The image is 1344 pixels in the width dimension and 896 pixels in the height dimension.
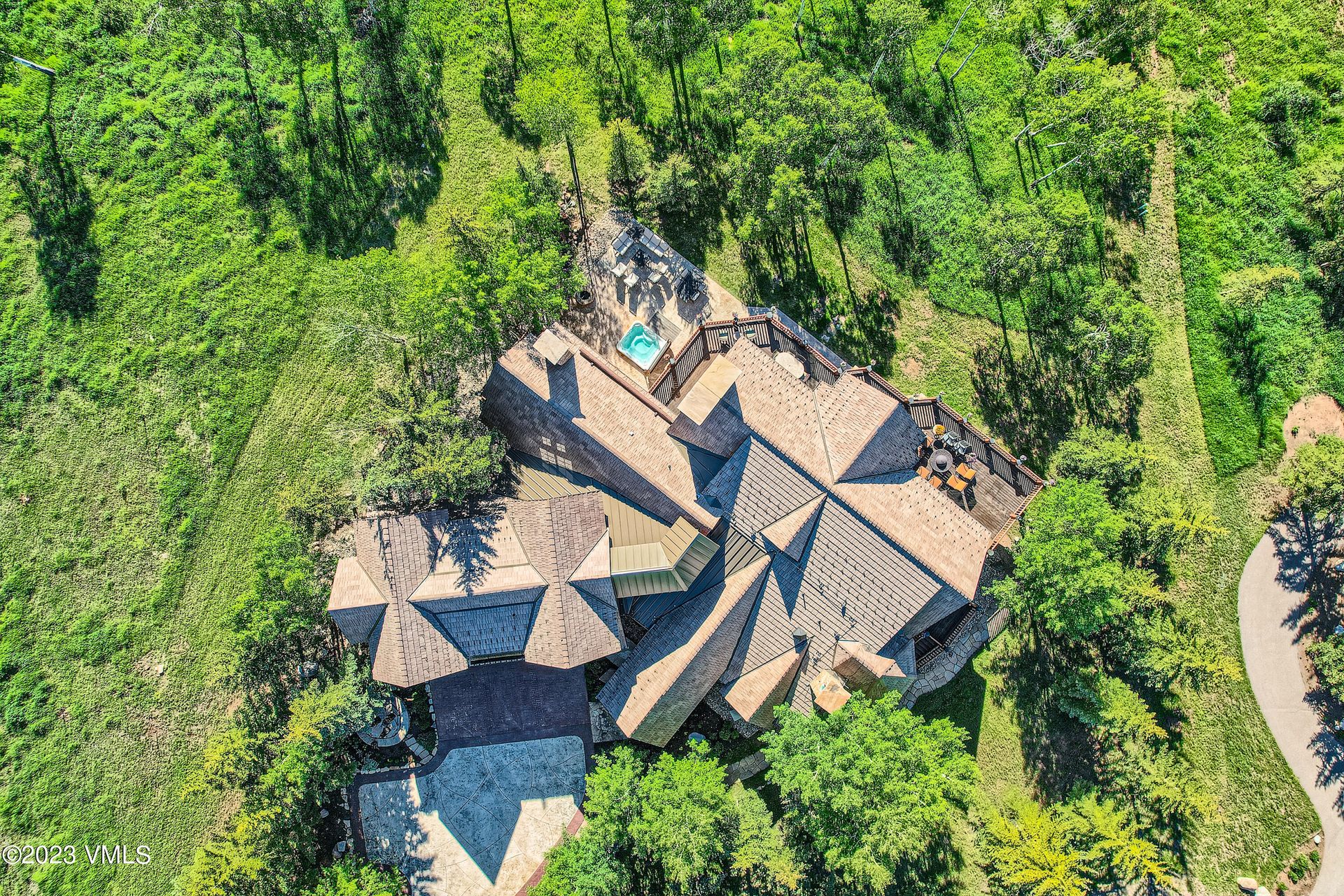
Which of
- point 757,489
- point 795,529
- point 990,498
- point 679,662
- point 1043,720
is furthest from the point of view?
point 1043,720

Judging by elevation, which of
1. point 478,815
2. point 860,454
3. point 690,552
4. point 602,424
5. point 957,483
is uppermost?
point 860,454

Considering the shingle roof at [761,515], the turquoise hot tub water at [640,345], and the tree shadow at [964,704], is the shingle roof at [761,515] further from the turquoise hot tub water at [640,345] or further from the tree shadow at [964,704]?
the tree shadow at [964,704]

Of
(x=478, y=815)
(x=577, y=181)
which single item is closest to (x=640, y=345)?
(x=577, y=181)

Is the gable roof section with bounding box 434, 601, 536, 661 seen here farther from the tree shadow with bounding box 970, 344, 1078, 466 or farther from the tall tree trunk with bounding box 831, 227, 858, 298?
the tree shadow with bounding box 970, 344, 1078, 466

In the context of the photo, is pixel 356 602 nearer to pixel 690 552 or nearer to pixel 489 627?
pixel 489 627

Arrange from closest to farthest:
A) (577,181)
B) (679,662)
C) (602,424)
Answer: (679,662) → (602,424) → (577,181)

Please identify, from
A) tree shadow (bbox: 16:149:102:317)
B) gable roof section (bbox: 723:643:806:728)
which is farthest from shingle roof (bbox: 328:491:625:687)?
tree shadow (bbox: 16:149:102:317)

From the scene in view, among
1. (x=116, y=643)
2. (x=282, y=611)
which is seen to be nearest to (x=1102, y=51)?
(x=282, y=611)
